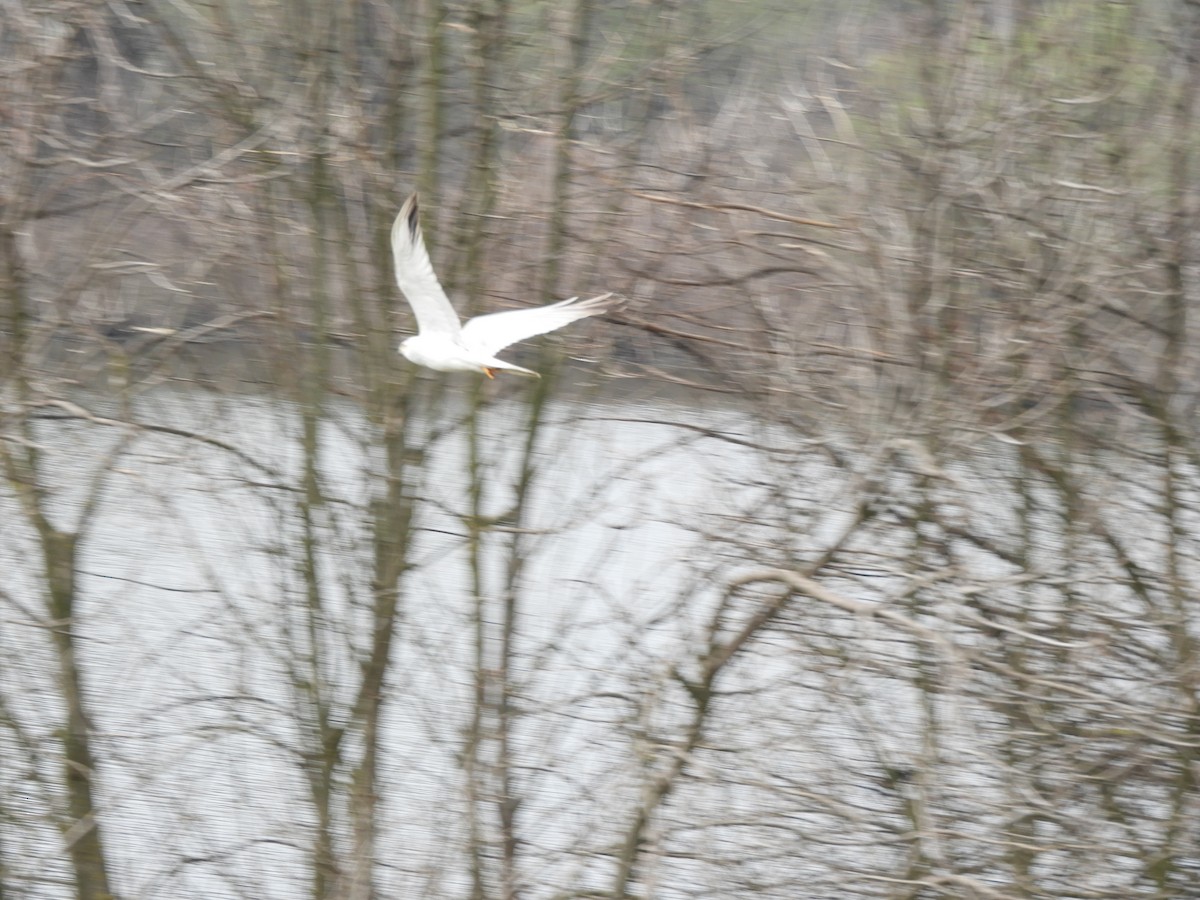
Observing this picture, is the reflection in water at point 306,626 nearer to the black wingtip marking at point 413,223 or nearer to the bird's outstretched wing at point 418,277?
the bird's outstretched wing at point 418,277

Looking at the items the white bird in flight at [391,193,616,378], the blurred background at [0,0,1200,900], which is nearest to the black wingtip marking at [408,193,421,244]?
the white bird in flight at [391,193,616,378]

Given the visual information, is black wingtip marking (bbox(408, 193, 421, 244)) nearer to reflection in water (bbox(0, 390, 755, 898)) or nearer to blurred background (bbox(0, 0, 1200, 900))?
blurred background (bbox(0, 0, 1200, 900))

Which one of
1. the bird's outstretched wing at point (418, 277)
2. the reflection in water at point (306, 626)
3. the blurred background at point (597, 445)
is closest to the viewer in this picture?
the bird's outstretched wing at point (418, 277)

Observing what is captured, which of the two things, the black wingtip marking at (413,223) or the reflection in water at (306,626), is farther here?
the reflection in water at (306,626)

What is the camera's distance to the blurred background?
4320 mm

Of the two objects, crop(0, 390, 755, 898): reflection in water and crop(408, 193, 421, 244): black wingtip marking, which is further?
crop(0, 390, 755, 898): reflection in water

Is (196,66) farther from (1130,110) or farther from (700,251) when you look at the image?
(1130,110)

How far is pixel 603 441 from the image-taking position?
5.41 meters

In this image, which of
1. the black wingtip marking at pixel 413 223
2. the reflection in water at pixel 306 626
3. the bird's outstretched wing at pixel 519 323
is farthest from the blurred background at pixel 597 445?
the black wingtip marking at pixel 413 223

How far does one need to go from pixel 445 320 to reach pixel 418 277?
0.16 metres

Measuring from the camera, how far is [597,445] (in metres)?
5.64

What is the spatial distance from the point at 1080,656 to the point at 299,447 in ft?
9.58

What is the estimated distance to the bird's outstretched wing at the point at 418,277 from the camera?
4027 mm

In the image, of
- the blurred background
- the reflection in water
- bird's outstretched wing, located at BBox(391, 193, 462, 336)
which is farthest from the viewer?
the reflection in water
